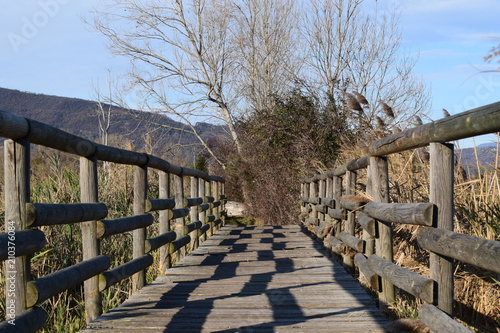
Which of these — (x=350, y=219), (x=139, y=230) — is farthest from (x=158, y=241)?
(x=350, y=219)

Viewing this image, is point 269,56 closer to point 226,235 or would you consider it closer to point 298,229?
point 298,229

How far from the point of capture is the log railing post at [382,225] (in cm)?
448

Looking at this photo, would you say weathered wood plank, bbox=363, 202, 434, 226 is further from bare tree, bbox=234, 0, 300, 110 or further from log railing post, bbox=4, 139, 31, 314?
bare tree, bbox=234, 0, 300, 110

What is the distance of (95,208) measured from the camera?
3.96 m

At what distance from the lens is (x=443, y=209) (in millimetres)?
3213

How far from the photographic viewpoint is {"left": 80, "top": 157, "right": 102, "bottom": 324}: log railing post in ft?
13.3

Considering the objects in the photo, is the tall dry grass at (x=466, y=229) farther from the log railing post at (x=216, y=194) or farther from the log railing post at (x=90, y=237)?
the log railing post at (x=216, y=194)

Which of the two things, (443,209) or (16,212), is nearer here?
(16,212)

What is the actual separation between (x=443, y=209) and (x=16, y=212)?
2.29 metres

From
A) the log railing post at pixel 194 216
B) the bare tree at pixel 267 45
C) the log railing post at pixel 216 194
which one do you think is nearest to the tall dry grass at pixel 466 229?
the log railing post at pixel 194 216

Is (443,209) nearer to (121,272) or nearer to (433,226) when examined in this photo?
(433,226)

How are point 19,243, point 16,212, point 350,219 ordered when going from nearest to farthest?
point 19,243, point 16,212, point 350,219

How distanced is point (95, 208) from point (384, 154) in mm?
2269

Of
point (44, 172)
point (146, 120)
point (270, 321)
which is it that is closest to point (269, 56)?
point (146, 120)
